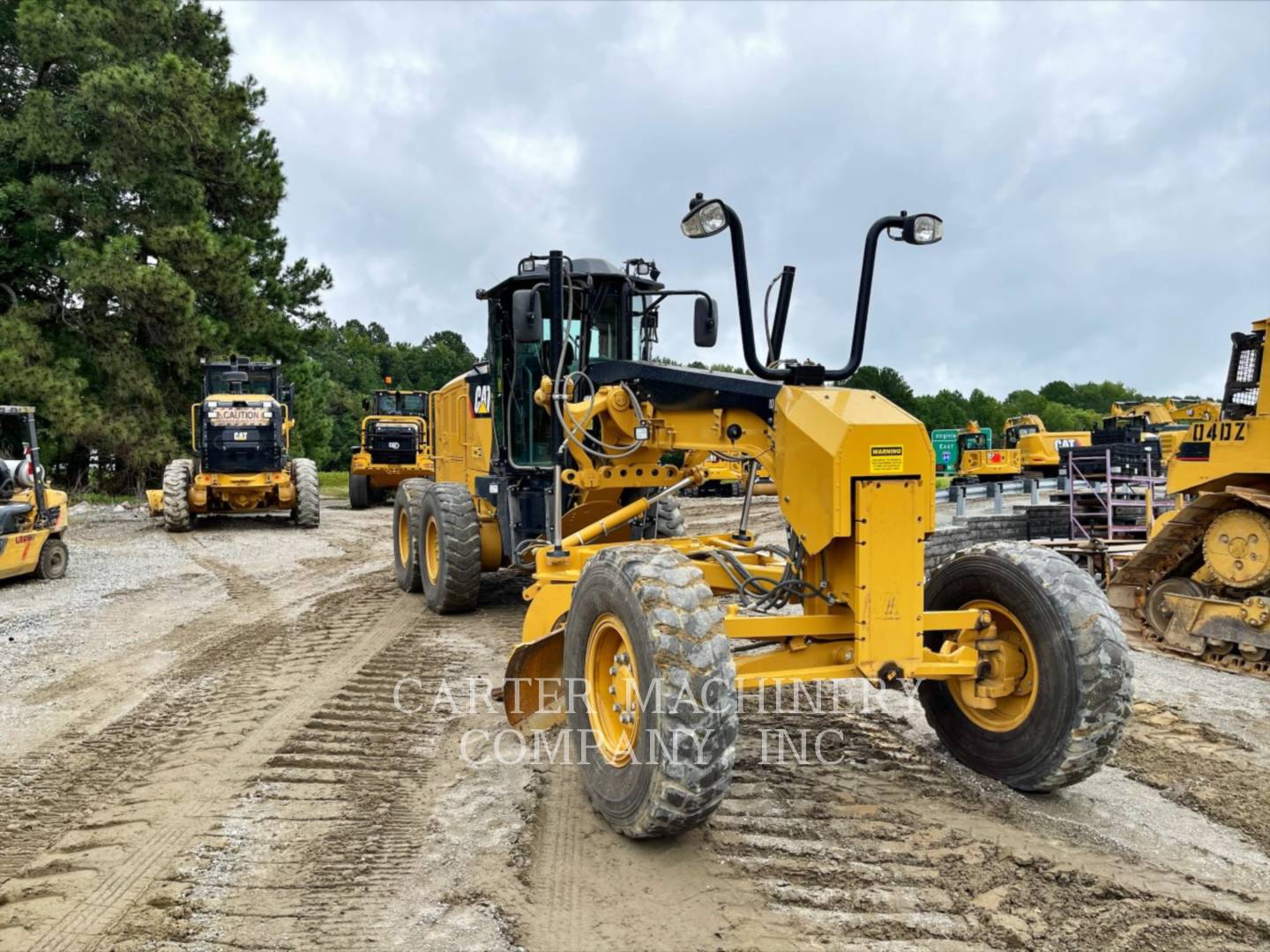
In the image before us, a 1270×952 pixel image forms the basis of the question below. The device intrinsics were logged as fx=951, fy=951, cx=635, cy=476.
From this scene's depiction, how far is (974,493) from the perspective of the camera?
17.6 m

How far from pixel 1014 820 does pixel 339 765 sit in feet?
10.1

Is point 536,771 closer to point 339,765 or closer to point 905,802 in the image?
point 339,765

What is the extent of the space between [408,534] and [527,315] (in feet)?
15.1

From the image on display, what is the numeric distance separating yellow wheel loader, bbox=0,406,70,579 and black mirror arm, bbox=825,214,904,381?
9795 mm

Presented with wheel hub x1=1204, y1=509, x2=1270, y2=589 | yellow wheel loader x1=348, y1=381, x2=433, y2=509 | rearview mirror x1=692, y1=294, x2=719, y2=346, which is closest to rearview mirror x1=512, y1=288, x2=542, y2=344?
rearview mirror x1=692, y1=294, x2=719, y2=346

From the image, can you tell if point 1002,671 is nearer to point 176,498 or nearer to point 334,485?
point 176,498

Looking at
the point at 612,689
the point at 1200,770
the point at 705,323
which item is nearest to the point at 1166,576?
the point at 1200,770

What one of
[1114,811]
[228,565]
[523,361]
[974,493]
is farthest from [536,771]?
[974,493]

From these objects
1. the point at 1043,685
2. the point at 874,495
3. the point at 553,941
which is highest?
the point at 874,495

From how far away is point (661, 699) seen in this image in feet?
11.0

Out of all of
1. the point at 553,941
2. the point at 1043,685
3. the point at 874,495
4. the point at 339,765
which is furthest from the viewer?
the point at 339,765

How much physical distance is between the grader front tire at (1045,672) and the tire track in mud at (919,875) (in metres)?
0.27

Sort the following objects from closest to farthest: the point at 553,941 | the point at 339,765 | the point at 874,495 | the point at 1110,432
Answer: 1. the point at 553,941
2. the point at 874,495
3. the point at 339,765
4. the point at 1110,432

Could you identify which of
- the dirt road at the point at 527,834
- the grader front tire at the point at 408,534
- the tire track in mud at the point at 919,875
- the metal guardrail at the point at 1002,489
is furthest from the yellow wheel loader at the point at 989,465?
the tire track in mud at the point at 919,875
